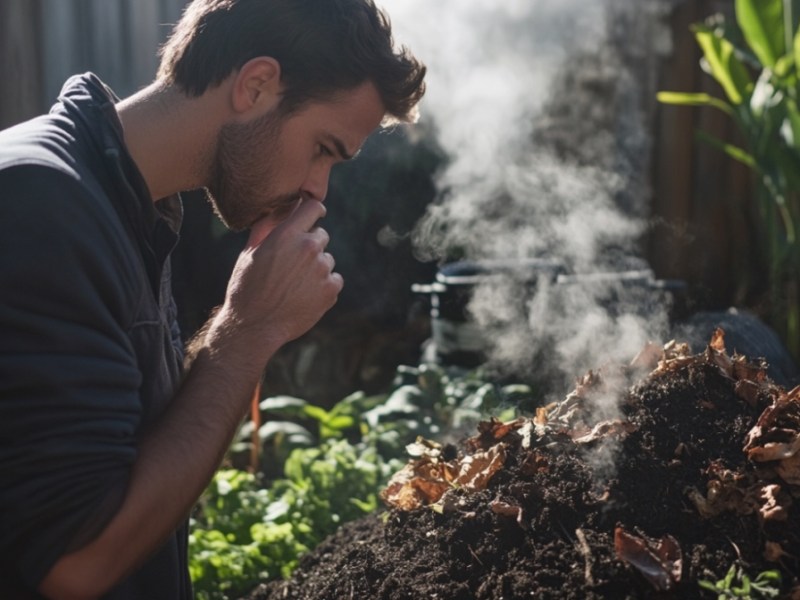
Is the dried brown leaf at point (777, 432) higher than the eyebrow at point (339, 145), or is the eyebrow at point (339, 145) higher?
the eyebrow at point (339, 145)

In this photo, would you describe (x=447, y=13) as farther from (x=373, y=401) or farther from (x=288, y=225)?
(x=288, y=225)

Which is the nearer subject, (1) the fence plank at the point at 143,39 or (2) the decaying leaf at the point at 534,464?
(2) the decaying leaf at the point at 534,464

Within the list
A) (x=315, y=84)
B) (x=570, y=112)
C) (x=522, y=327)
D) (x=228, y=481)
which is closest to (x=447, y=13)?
(x=570, y=112)

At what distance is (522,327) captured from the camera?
15.2 feet

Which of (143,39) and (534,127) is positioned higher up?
(143,39)

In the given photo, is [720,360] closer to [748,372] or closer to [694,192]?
[748,372]

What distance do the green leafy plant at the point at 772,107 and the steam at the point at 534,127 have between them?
641 millimetres

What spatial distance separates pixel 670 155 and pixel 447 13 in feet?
6.18

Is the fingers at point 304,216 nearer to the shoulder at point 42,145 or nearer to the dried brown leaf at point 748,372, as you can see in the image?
the shoulder at point 42,145

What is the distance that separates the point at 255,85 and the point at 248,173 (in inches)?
8.1

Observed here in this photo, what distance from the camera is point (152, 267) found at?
1.99 meters

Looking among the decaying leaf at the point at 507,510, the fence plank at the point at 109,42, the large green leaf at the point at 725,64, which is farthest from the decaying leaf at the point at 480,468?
the large green leaf at the point at 725,64

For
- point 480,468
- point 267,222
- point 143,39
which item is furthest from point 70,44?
point 480,468

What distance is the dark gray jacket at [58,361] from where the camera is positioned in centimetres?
153
